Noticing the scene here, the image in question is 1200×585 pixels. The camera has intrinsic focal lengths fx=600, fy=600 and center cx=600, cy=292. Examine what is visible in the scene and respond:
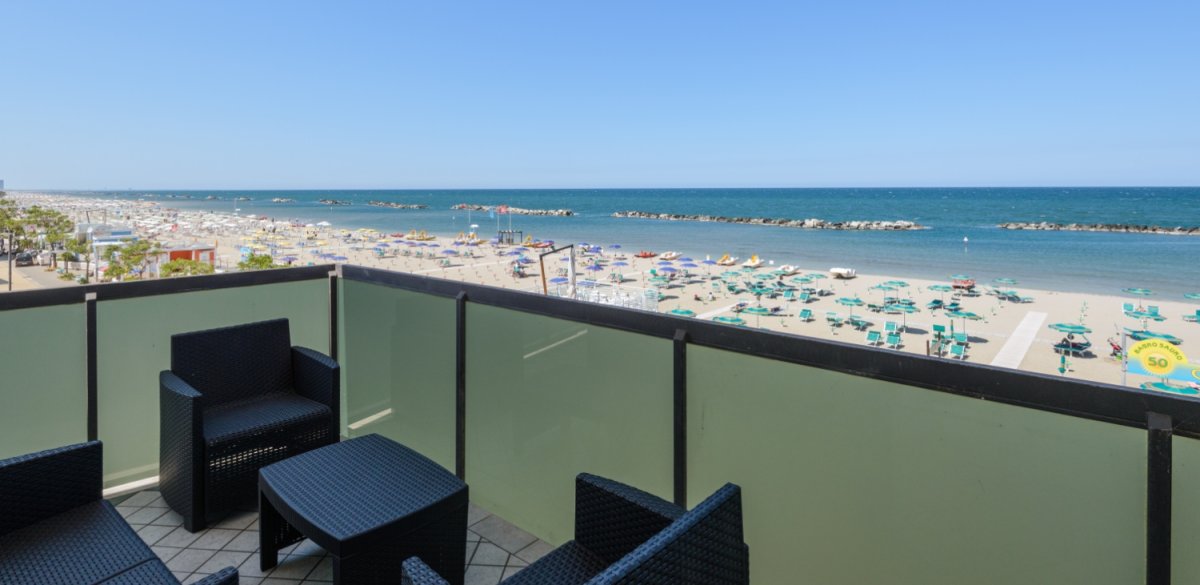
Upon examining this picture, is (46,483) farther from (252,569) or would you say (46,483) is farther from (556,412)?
(556,412)

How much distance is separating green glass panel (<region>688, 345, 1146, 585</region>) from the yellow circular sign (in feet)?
50.0

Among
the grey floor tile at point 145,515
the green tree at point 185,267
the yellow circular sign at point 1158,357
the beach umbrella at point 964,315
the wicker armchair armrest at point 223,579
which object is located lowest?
the yellow circular sign at point 1158,357

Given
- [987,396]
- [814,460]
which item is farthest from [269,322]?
[987,396]

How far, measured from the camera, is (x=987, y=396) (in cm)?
106

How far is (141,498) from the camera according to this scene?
211 cm

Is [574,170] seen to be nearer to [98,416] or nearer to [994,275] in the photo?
[994,275]

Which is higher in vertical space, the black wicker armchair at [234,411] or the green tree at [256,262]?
the green tree at [256,262]

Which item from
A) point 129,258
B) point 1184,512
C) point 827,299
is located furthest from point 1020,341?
point 129,258

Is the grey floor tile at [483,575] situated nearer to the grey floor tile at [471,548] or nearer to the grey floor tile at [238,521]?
the grey floor tile at [471,548]

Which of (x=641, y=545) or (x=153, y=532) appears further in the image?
(x=153, y=532)

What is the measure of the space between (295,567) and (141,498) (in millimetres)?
851

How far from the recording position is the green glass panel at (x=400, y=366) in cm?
218

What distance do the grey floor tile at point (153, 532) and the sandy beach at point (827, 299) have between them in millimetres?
7942

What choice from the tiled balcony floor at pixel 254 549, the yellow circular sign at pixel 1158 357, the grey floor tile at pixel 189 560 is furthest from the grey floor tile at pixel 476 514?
the yellow circular sign at pixel 1158 357
